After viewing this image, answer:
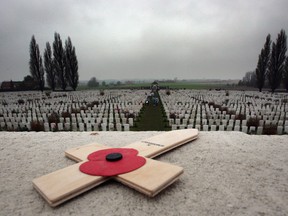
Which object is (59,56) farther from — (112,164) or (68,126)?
(112,164)

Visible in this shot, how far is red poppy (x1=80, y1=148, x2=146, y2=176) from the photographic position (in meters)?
2.15

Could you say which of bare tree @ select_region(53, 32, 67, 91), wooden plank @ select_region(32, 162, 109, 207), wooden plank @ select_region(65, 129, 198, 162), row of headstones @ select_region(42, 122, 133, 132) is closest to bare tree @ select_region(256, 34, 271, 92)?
row of headstones @ select_region(42, 122, 133, 132)

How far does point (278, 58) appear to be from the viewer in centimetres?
3594

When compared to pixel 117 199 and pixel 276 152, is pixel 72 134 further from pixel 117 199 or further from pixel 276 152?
pixel 276 152

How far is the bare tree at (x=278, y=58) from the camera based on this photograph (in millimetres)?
35656

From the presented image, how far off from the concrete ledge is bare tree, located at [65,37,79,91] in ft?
147

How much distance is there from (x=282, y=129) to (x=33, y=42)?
46130 mm

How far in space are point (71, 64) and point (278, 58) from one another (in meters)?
45.6

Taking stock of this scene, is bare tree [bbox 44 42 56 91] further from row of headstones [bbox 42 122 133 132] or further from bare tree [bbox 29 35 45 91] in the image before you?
row of headstones [bbox 42 122 133 132]

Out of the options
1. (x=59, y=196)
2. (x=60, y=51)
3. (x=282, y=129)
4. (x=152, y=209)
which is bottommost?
(x=282, y=129)

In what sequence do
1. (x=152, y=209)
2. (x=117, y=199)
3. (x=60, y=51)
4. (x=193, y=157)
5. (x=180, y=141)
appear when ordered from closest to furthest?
(x=152, y=209)
(x=117, y=199)
(x=193, y=157)
(x=180, y=141)
(x=60, y=51)

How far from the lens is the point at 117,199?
6.22ft

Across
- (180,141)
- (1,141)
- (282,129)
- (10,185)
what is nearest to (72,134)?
(1,141)

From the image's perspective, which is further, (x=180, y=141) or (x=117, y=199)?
(x=180, y=141)
